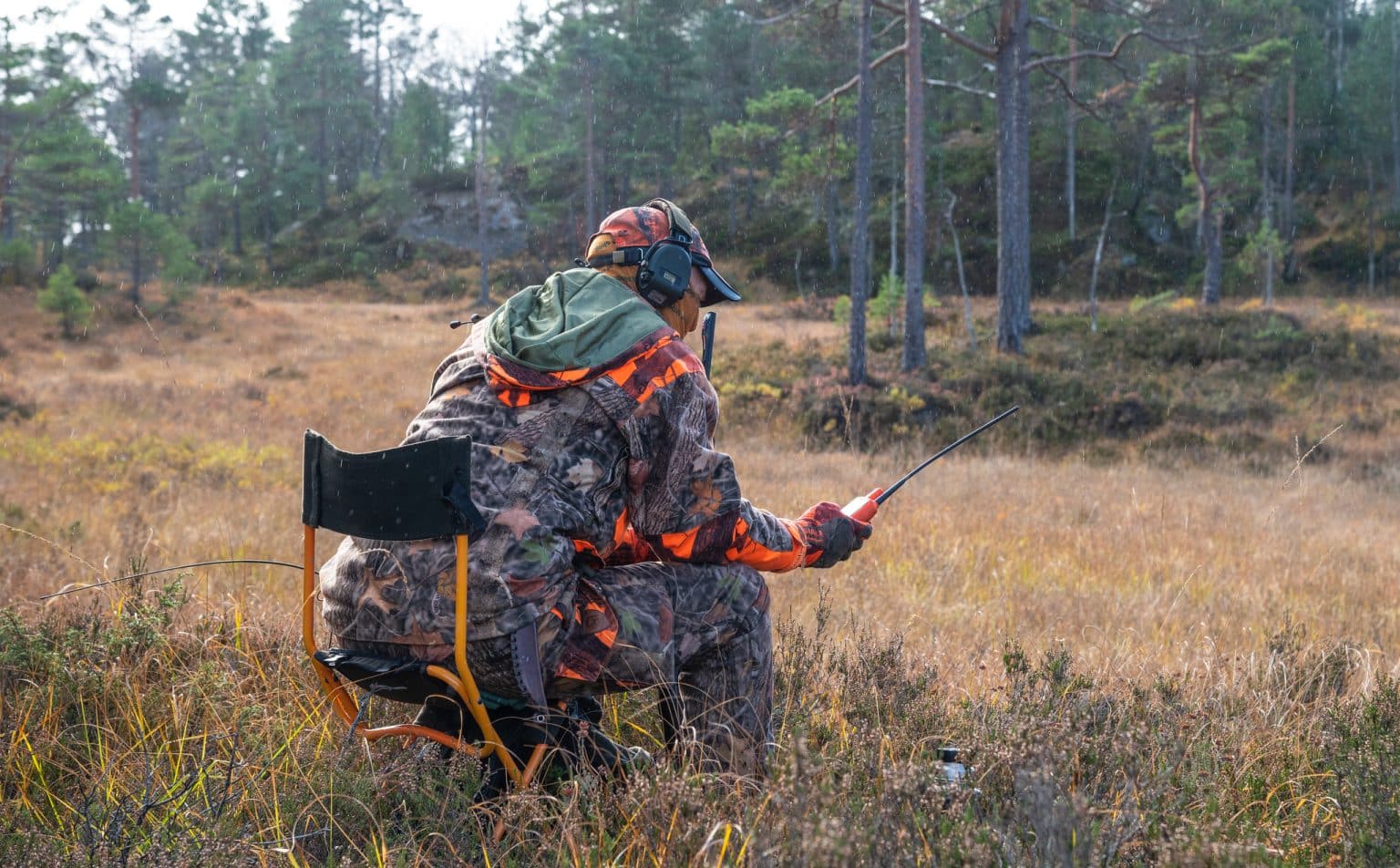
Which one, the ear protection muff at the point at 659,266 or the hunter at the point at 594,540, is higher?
the ear protection muff at the point at 659,266

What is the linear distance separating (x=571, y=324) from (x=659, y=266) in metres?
0.37

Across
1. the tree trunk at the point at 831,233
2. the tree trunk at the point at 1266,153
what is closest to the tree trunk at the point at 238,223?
the tree trunk at the point at 831,233

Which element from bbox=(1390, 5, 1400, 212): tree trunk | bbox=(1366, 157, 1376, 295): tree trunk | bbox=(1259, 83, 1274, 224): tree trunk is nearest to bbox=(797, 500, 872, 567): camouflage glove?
bbox=(1259, 83, 1274, 224): tree trunk

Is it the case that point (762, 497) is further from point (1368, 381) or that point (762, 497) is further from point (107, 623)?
point (1368, 381)

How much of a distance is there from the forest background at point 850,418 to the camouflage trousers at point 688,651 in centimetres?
16

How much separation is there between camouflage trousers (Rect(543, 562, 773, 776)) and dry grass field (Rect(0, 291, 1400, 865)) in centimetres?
17

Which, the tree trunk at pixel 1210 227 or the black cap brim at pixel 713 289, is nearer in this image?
the black cap brim at pixel 713 289

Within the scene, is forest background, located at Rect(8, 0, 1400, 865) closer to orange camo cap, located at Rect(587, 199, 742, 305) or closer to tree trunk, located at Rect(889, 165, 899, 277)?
tree trunk, located at Rect(889, 165, 899, 277)

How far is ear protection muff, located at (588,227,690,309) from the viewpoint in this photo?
2801 mm

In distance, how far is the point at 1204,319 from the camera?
22.0 meters

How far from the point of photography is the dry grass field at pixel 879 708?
2.15 meters

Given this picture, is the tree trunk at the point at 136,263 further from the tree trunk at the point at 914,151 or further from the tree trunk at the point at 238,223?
the tree trunk at the point at 914,151

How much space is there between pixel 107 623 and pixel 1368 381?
19734mm

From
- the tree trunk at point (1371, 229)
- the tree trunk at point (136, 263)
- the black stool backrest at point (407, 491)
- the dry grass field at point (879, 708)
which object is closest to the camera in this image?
the dry grass field at point (879, 708)
